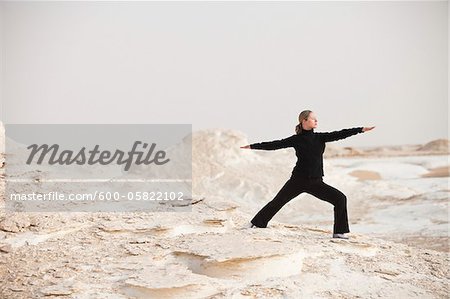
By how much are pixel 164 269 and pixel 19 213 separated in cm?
165

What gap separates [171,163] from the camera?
14.4 m

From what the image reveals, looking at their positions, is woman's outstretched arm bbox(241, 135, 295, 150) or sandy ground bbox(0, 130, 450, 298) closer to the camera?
sandy ground bbox(0, 130, 450, 298)

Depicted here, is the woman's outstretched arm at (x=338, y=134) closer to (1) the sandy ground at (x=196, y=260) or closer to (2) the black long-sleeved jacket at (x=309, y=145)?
(2) the black long-sleeved jacket at (x=309, y=145)

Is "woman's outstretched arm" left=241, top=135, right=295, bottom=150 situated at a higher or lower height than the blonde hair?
lower

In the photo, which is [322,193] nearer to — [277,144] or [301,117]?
[277,144]

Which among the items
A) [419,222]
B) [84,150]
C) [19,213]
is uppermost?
[84,150]

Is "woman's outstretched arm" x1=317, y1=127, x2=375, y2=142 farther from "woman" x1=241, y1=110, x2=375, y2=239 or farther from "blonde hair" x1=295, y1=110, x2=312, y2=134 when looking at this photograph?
"blonde hair" x1=295, y1=110, x2=312, y2=134

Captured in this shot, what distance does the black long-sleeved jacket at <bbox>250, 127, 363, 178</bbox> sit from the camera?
4.84 metres

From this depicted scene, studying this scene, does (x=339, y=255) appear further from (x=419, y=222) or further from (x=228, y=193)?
(x=228, y=193)

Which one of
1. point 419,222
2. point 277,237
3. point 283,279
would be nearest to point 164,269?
point 283,279

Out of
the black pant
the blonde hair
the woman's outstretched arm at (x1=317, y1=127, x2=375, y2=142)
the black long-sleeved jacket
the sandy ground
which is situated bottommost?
the sandy ground

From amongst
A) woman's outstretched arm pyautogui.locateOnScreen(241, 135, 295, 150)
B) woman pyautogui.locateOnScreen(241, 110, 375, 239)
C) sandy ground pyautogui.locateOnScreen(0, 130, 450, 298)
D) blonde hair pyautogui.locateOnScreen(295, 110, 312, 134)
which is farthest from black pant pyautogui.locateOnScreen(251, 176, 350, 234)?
blonde hair pyautogui.locateOnScreen(295, 110, 312, 134)

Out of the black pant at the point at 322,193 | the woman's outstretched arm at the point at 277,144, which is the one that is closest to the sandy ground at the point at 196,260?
the black pant at the point at 322,193

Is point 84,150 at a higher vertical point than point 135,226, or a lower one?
higher
